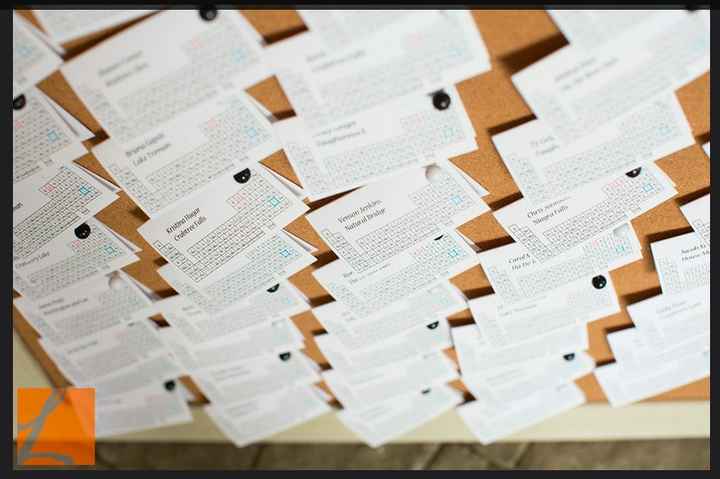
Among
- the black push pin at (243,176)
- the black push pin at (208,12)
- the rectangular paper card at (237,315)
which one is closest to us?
the black push pin at (208,12)

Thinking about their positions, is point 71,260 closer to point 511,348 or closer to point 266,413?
point 266,413

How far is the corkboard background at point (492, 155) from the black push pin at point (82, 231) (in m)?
0.02

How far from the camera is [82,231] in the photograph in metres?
0.78

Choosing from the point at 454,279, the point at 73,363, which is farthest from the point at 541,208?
the point at 73,363

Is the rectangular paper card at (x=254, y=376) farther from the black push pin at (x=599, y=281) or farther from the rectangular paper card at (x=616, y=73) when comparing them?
the rectangular paper card at (x=616, y=73)

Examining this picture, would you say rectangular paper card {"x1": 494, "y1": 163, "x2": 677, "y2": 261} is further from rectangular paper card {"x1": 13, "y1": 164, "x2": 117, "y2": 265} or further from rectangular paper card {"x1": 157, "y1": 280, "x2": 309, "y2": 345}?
rectangular paper card {"x1": 13, "y1": 164, "x2": 117, "y2": 265}

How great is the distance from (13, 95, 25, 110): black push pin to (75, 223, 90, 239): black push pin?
0.18 metres

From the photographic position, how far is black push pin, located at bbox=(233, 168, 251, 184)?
710mm

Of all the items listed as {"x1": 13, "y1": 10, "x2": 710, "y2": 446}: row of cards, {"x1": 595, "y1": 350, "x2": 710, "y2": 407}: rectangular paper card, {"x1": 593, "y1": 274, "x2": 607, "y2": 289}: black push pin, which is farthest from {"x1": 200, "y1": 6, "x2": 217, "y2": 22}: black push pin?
{"x1": 595, "y1": 350, "x2": 710, "y2": 407}: rectangular paper card

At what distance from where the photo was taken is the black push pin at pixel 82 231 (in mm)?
780

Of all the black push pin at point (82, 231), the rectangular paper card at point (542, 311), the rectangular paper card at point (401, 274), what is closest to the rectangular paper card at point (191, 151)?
the black push pin at point (82, 231)

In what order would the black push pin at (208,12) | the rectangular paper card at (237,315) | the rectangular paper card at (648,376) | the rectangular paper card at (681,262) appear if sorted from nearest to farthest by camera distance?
the black push pin at (208,12) → the rectangular paper card at (681,262) → the rectangular paper card at (237,315) → the rectangular paper card at (648,376)

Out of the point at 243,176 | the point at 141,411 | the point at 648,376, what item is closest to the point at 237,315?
the point at 243,176
